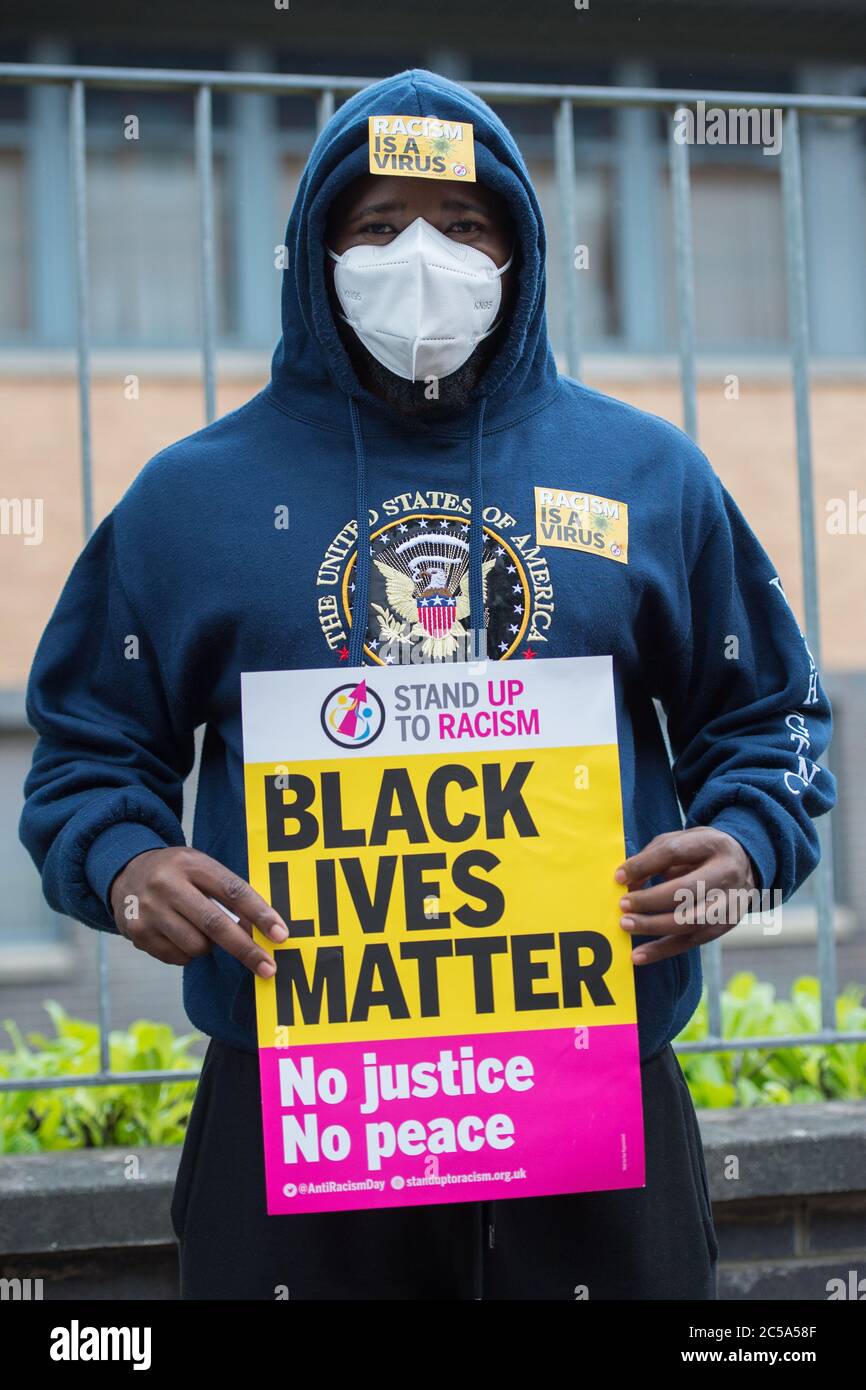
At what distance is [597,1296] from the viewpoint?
1813 millimetres

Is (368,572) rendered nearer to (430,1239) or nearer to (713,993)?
(430,1239)

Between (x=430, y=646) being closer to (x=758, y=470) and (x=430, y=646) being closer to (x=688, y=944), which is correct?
(x=688, y=944)

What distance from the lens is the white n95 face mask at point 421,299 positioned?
6.04 feet

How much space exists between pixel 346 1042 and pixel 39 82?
2050 millimetres

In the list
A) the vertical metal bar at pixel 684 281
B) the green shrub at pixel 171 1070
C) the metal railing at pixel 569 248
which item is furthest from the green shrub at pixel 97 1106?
the vertical metal bar at pixel 684 281

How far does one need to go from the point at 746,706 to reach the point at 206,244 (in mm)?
1542

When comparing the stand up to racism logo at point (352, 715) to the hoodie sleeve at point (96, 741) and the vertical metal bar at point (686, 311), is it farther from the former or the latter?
the vertical metal bar at point (686, 311)

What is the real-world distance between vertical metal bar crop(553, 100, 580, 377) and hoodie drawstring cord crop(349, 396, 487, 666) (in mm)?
1153

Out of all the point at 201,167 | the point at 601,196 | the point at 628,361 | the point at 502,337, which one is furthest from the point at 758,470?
the point at 502,337

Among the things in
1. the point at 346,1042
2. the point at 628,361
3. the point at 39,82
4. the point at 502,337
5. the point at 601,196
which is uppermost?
the point at 601,196

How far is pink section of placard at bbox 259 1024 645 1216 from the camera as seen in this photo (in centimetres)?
172

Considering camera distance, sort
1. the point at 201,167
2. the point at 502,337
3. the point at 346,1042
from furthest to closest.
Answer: the point at 201,167
the point at 502,337
the point at 346,1042

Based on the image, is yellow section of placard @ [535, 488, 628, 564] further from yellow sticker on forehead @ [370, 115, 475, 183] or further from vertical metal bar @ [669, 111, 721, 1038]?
vertical metal bar @ [669, 111, 721, 1038]

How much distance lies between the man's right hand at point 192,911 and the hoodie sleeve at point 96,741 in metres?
0.06
